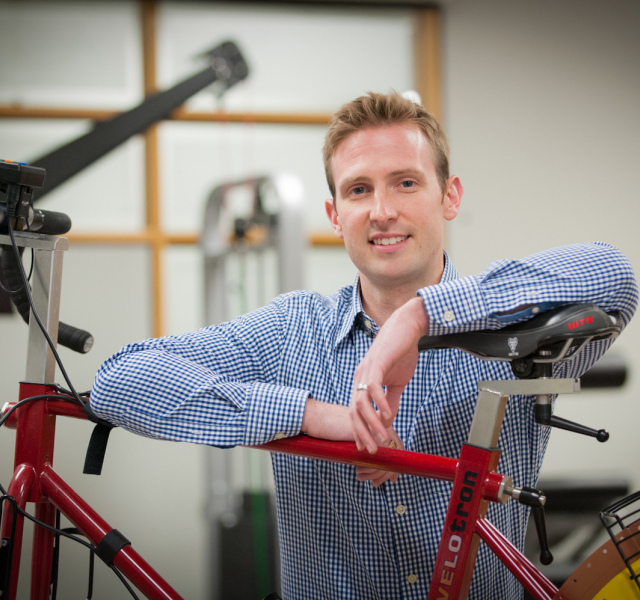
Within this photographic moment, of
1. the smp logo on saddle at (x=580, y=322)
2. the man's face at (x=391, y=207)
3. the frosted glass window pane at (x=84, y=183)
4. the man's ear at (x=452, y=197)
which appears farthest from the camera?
the frosted glass window pane at (x=84, y=183)

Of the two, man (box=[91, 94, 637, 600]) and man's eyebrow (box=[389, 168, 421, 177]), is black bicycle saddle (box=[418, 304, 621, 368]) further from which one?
man's eyebrow (box=[389, 168, 421, 177])

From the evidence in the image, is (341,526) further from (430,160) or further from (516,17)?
(516,17)

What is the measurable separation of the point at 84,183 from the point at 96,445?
179cm

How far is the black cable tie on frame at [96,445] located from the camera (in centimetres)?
95

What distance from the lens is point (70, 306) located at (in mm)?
2504

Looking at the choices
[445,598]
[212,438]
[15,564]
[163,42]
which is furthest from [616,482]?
[163,42]

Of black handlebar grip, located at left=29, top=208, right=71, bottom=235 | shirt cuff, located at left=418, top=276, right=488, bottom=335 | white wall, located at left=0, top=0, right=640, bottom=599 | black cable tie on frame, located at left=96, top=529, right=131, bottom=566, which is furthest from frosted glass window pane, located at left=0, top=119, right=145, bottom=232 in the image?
shirt cuff, located at left=418, top=276, right=488, bottom=335

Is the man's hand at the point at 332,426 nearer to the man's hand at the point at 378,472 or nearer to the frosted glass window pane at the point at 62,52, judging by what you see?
the man's hand at the point at 378,472

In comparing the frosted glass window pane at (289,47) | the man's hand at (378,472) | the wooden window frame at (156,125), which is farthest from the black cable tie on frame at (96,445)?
the frosted glass window pane at (289,47)

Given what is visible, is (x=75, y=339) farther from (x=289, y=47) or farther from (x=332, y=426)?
(x=289, y=47)

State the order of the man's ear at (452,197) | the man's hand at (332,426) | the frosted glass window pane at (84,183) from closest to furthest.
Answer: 1. the man's hand at (332,426)
2. the man's ear at (452,197)
3. the frosted glass window pane at (84,183)

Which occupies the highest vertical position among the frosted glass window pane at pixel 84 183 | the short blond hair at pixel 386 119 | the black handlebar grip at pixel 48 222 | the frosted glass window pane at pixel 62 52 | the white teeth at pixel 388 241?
the frosted glass window pane at pixel 62 52

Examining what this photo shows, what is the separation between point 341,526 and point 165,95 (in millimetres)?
1392

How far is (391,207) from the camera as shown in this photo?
3.60 feet
